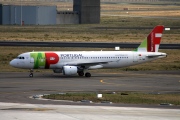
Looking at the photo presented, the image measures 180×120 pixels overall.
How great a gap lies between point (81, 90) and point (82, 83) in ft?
20.3

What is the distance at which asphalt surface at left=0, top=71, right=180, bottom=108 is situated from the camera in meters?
53.8

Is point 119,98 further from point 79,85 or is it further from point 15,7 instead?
point 15,7

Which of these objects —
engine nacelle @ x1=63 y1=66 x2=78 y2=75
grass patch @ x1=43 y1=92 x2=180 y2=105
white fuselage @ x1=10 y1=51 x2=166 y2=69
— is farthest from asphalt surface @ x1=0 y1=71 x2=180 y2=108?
grass patch @ x1=43 y1=92 x2=180 y2=105

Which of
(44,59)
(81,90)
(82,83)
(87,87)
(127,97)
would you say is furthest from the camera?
(44,59)

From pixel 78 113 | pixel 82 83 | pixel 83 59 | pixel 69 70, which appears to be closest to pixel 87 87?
pixel 82 83

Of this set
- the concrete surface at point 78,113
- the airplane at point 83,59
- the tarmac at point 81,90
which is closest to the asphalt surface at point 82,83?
the tarmac at point 81,90

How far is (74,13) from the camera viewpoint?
173 meters

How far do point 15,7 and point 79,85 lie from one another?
104 m

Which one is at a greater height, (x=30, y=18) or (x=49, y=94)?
(x=30, y=18)

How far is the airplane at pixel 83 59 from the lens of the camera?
68562 mm

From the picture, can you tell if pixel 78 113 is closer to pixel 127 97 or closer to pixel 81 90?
pixel 127 97

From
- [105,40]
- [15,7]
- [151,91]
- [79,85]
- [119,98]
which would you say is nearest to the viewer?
[119,98]

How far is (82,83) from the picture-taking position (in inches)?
2458

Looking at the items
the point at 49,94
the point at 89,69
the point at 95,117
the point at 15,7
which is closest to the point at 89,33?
the point at 15,7
